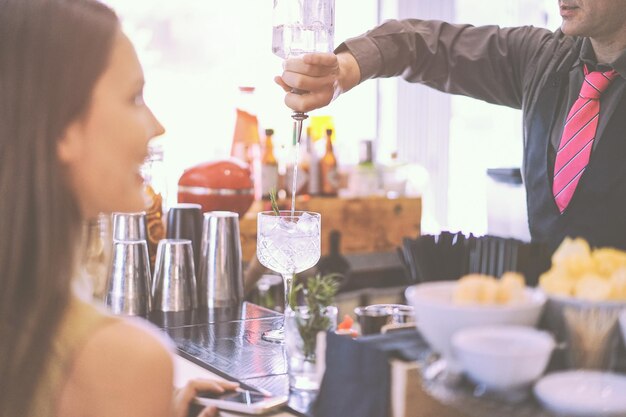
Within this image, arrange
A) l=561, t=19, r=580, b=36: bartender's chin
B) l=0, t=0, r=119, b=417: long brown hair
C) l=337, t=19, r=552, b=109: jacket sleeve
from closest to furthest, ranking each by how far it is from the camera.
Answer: l=0, t=0, r=119, b=417: long brown hair
l=561, t=19, r=580, b=36: bartender's chin
l=337, t=19, r=552, b=109: jacket sleeve

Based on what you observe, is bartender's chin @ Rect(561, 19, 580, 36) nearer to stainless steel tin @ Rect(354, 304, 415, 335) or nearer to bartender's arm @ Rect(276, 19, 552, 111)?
bartender's arm @ Rect(276, 19, 552, 111)

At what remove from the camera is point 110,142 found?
3.77 ft

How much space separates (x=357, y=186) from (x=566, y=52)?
6.24 feet

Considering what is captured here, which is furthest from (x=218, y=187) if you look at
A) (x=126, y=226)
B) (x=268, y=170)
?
(x=268, y=170)

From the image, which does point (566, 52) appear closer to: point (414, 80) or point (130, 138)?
point (414, 80)

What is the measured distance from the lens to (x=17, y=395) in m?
1.10

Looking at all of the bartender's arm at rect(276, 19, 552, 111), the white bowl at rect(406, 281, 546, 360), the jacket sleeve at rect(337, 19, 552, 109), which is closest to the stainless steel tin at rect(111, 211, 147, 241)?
the bartender's arm at rect(276, 19, 552, 111)

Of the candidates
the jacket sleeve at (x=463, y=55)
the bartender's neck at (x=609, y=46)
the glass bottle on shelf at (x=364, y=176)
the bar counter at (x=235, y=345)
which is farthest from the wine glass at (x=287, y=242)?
the glass bottle on shelf at (x=364, y=176)

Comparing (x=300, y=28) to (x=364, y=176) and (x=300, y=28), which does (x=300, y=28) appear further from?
(x=364, y=176)

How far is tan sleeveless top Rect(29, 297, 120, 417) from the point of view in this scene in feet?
3.63

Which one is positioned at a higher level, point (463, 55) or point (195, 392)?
point (463, 55)

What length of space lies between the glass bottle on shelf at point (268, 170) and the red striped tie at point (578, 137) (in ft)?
5.63

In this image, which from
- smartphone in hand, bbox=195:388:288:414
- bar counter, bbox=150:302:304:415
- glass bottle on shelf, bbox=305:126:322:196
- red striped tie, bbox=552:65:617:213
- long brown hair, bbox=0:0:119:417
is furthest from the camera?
glass bottle on shelf, bbox=305:126:322:196

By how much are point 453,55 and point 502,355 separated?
6.32ft
